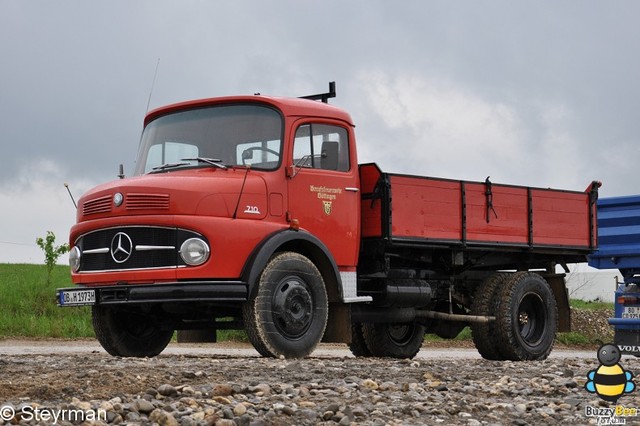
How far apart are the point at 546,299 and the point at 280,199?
541 cm

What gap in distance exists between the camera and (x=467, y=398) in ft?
27.7

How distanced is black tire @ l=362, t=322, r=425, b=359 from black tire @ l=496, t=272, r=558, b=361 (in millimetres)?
1344

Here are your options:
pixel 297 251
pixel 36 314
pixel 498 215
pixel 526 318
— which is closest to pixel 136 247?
pixel 297 251

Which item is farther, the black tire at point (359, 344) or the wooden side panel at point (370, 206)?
the black tire at point (359, 344)

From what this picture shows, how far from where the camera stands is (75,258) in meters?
11.9

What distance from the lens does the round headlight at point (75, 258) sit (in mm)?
11867

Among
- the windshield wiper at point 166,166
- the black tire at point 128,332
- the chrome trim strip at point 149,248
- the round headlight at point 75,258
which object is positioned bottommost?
the black tire at point 128,332

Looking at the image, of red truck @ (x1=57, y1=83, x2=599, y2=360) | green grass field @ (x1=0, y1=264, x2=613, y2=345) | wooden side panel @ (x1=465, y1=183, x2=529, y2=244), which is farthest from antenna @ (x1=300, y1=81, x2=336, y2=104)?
green grass field @ (x1=0, y1=264, x2=613, y2=345)

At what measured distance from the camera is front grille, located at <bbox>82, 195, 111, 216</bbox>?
1142 cm

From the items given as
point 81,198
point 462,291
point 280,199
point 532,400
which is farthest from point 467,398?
point 462,291

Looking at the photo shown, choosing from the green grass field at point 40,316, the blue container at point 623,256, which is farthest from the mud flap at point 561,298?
the green grass field at point 40,316

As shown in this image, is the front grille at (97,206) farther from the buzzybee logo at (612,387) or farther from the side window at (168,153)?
the buzzybee logo at (612,387)

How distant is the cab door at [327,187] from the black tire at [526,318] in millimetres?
2999

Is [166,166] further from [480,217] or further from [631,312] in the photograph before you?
[631,312]
